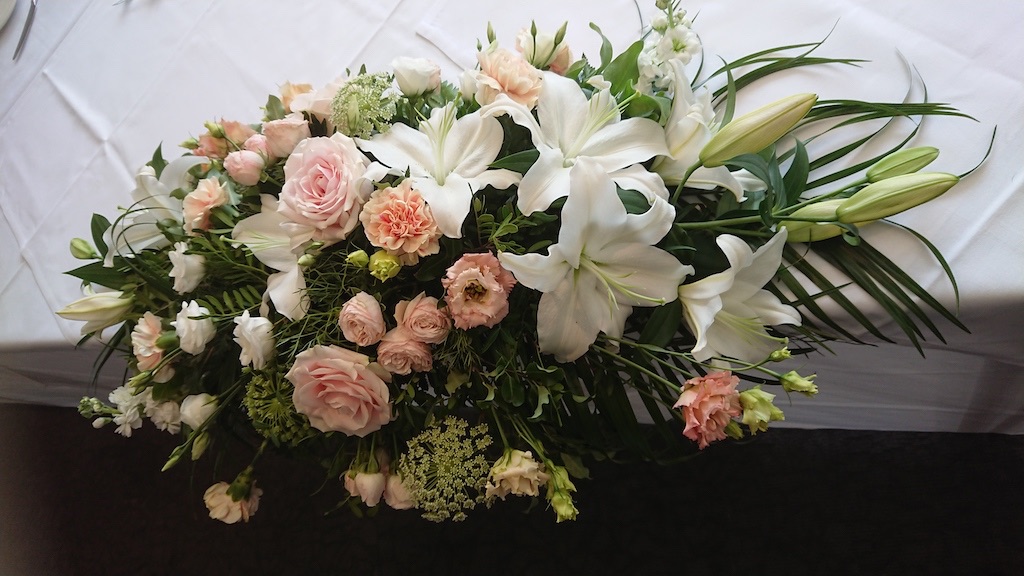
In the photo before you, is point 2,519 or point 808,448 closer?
point 808,448

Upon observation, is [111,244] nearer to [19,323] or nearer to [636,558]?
[19,323]

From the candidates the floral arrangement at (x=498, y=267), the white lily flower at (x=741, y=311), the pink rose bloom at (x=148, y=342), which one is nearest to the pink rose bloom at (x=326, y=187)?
the floral arrangement at (x=498, y=267)

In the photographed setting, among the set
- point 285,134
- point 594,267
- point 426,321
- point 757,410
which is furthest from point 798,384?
point 285,134

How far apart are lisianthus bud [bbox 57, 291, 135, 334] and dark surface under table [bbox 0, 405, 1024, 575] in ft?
1.75

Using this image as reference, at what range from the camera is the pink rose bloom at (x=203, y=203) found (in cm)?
72

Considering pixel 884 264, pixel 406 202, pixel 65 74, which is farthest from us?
pixel 65 74

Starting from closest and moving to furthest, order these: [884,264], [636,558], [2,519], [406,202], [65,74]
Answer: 1. [406,202]
2. [884,264]
3. [65,74]
4. [636,558]
5. [2,519]

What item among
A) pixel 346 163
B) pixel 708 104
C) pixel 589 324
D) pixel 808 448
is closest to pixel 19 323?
pixel 346 163

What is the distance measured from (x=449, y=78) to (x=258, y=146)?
1.19 feet

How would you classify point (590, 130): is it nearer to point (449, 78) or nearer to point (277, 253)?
point (277, 253)

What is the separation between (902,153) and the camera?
0.68 metres

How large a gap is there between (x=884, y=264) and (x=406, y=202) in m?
0.52

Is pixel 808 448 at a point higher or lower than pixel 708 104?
lower

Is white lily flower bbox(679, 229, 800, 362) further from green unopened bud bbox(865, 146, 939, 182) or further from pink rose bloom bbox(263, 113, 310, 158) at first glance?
pink rose bloom bbox(263, 113, 310, 158)
